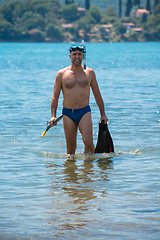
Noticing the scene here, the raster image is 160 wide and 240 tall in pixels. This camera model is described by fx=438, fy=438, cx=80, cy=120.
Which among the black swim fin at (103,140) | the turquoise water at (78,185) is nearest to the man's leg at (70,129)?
the turquoise water at (78,185)

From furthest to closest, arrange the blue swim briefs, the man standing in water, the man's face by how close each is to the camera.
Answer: the blue swim briefs < the man standing in water < the man's face

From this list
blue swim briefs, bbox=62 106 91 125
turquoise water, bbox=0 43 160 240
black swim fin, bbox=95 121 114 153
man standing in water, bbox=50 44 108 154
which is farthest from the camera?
black swim fin, bbox=95 121 114 153

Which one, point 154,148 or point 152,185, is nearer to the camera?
point 152,185

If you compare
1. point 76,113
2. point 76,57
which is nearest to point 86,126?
point 76,113

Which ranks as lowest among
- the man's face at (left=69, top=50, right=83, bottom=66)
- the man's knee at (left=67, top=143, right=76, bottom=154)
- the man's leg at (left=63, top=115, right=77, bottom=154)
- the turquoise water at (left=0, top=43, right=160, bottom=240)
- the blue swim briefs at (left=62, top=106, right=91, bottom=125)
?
the turquoise water at (left=0, top=43, right=160, bottom=240)

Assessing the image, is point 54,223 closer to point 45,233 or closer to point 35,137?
point 45,233

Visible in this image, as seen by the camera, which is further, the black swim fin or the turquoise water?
the black swim fin

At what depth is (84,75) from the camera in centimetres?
730

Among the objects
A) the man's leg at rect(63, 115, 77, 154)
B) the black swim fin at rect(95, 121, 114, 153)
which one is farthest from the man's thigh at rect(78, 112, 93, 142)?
the black swim fin at rect(95, 121, 114, 153)

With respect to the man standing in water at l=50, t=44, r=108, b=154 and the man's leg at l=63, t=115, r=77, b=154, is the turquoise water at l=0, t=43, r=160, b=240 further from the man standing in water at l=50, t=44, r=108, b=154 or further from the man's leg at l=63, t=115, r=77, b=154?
the man standing in water at l=50, t=44, r=108, b=154

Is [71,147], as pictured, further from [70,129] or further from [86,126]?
[86,126]

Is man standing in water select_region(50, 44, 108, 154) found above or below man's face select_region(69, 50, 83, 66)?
below

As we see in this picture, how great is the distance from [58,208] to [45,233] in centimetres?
77

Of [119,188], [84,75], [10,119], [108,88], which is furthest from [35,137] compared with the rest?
[108,88]
